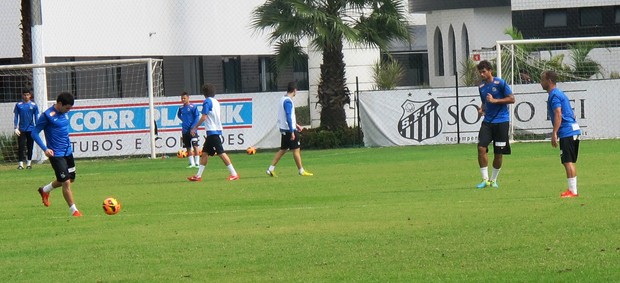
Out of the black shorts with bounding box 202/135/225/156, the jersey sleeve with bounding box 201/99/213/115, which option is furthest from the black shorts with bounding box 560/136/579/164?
the jersey sleeve with bounding box 201/99/213/115

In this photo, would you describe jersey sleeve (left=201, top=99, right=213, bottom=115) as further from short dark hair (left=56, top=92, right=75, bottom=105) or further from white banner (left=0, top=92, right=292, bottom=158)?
white banner (left=0, top=92, right=292, bottom=158)

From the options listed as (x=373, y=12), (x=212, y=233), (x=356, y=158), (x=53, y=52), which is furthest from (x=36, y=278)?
(x=53, y=52)

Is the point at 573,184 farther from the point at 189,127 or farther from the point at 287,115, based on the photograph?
the point at 189,127

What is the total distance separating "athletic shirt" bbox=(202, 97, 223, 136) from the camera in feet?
83.6

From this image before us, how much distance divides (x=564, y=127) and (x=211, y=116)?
9425 millimetres

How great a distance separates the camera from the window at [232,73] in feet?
172

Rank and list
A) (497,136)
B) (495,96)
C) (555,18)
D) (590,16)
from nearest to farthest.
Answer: (495,96) → (497,136) → (590,16) → (555,18)

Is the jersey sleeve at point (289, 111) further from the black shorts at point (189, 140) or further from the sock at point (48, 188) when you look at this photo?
the sock at point (48, 188)

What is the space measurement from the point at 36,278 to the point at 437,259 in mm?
3691

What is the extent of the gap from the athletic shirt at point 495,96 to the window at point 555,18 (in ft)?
104

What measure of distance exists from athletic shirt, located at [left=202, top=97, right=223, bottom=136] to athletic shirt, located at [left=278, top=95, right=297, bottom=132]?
1.28 meters

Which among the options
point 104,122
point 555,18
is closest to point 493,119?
point 104,122

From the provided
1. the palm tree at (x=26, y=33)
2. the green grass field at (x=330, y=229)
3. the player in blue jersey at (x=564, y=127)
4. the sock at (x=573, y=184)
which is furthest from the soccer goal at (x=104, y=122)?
the sock at (x=573, y=184)

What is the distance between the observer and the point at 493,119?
20.5m
